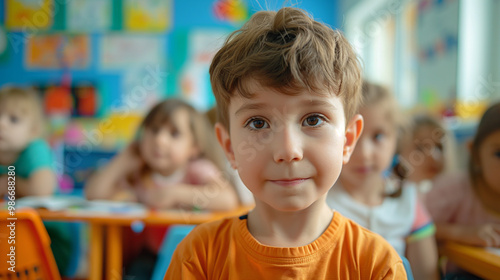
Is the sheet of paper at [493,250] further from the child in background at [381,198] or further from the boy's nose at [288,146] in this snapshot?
the boy's nose at [288,146]

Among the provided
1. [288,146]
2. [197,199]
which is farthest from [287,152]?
[197,199]

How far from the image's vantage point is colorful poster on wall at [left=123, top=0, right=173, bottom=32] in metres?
4.77

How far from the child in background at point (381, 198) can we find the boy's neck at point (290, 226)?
1.74ft

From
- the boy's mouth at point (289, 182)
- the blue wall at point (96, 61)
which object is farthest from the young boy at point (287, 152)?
the blue wall at point (96, 61)

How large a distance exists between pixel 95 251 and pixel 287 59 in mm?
Answer: 1360

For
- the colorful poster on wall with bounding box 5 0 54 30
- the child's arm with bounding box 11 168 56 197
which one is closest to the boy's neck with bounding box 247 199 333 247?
the child's arm with bounding box 11 168 56 197

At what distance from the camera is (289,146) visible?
660 millimetres

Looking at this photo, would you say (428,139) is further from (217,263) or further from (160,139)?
(217,263)

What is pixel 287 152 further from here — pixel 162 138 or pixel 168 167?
pixel 168 167

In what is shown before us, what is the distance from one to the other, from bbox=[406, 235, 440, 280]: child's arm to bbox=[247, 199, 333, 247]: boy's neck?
60cm

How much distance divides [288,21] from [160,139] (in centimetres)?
120

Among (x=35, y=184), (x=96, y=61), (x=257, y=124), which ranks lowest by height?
(x=35, y=184)

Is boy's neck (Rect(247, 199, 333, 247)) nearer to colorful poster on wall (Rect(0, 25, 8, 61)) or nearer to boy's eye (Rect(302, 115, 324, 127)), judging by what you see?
boy's eye (Rect(302, 115, 324, 127))

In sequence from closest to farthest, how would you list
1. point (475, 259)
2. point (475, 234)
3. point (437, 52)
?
1. point (475, 259)
2. point (475, 234)
3. point (437, 52)
